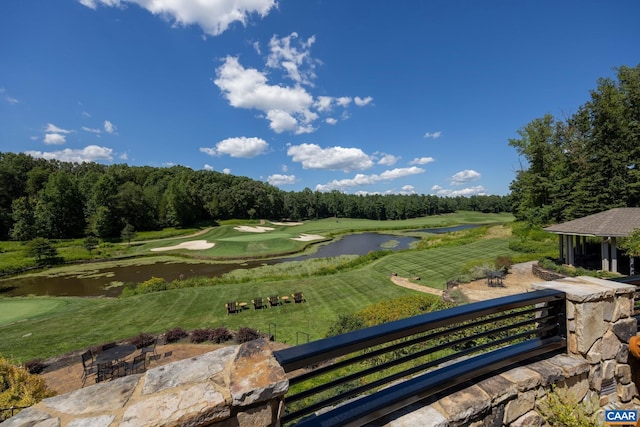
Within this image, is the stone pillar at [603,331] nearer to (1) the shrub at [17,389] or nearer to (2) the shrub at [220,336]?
(1) the shrub at [17,389]

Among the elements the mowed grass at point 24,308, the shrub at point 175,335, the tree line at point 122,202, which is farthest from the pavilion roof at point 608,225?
the tree line at point 122,202

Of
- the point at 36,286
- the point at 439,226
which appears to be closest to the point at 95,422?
the point at 36,286

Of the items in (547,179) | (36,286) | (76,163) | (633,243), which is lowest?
(36,286)

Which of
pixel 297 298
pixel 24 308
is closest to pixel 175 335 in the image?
pixel 297 298

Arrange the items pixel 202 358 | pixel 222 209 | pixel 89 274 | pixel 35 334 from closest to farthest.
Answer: pixel 202 358
pixel 35 334
pixel 89 274
pixel 222 209

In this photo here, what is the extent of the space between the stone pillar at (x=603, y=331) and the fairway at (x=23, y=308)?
19.1m

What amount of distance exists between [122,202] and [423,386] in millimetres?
57351

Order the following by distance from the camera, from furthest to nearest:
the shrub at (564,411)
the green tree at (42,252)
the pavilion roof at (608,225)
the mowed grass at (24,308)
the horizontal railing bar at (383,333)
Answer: the green tree at (42,252) < the mowed grass at (24,308) < the pavilion roof at (608,225) < the shrub at (564,411) < the horizontal railing bar at (383,333)

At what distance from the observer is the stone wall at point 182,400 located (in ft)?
3.95

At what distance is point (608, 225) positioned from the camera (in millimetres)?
13570

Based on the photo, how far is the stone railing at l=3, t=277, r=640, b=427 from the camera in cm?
125

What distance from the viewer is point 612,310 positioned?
104 inches

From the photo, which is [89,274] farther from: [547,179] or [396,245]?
[547,179]

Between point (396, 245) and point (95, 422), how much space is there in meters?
36.0
